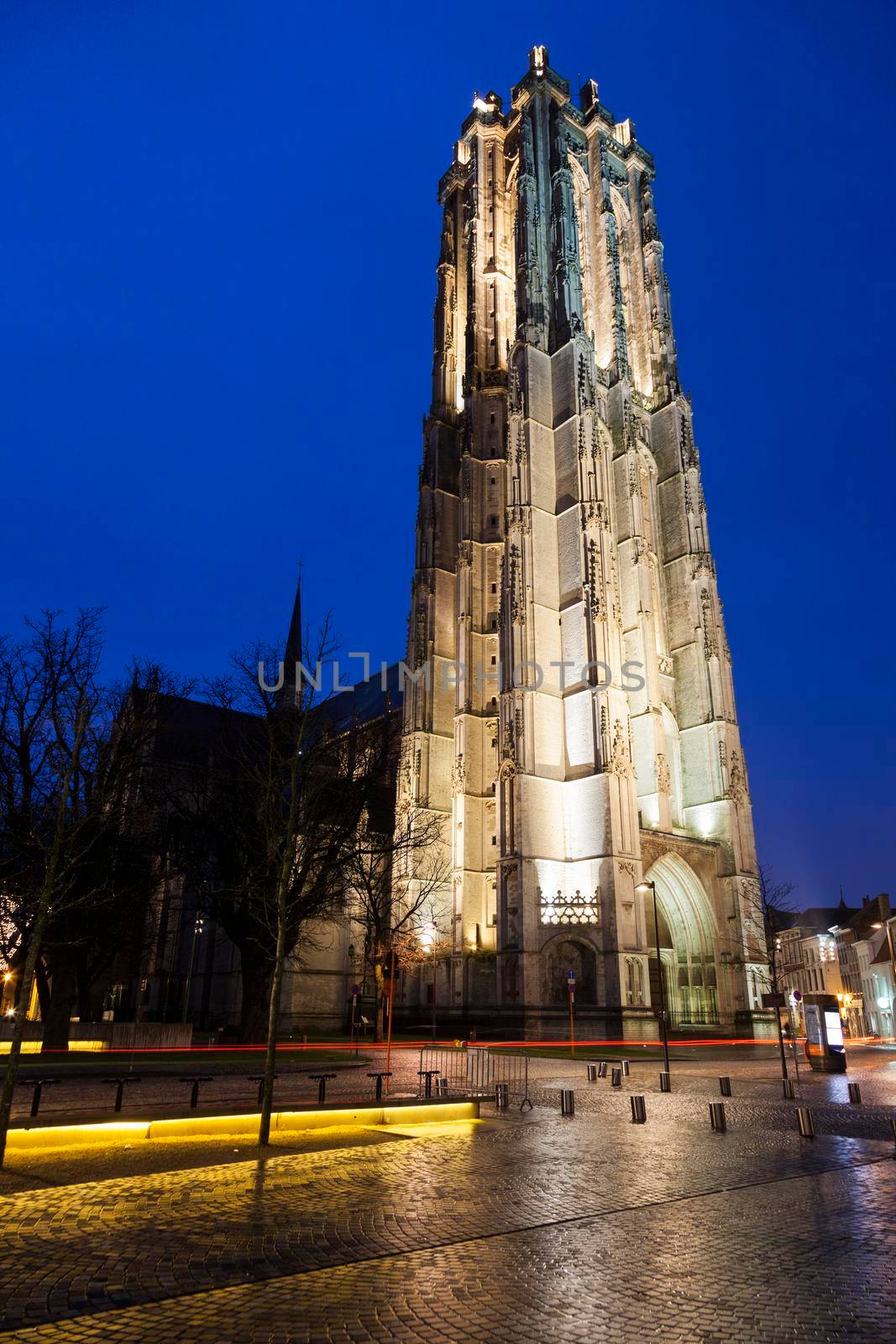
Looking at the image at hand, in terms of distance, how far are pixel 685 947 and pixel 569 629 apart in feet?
49.6

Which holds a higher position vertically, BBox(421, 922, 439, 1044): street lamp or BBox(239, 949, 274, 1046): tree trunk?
BBox(421, 922, 439, 1044): street lamp

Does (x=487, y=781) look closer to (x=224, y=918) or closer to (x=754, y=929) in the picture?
(x=754, y=929)

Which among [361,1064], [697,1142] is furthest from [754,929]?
[697,1142]

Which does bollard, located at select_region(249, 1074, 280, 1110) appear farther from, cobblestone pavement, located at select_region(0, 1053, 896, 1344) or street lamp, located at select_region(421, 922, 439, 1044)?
street lamp, located at select_region(421, 922, 439, 1044)

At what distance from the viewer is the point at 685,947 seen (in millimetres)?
38062

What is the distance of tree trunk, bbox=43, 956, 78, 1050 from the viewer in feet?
80.2

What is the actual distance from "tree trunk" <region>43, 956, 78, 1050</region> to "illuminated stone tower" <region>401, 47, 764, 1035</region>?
16.0m

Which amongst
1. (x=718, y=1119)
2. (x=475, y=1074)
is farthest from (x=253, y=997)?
(x=718, y=1119)

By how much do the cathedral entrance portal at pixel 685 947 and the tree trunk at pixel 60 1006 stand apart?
23.1 m

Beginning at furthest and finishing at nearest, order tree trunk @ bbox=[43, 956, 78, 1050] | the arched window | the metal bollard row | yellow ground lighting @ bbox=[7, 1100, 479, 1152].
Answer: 1. the arched window
2. tree trunk @ bbox=[43, 956, 78, 1050]
3. the metal bollard row
4. yellow ground lighting @ bbox=[7, 1100, 479, 1152]

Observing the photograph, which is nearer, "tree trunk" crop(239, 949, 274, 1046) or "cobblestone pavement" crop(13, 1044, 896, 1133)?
"cobblestone pavement" crop(13, 1044, 896, 1133)

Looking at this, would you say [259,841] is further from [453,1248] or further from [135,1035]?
[453,1248]

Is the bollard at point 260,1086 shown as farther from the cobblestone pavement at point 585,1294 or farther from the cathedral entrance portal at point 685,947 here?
the cathedral entrance portal at point 685,947

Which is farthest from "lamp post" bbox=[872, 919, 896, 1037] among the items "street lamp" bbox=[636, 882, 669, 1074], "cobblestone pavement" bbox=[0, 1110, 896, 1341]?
"cobblestone pavement" bbox=[0, 1110, 896, 1341]
